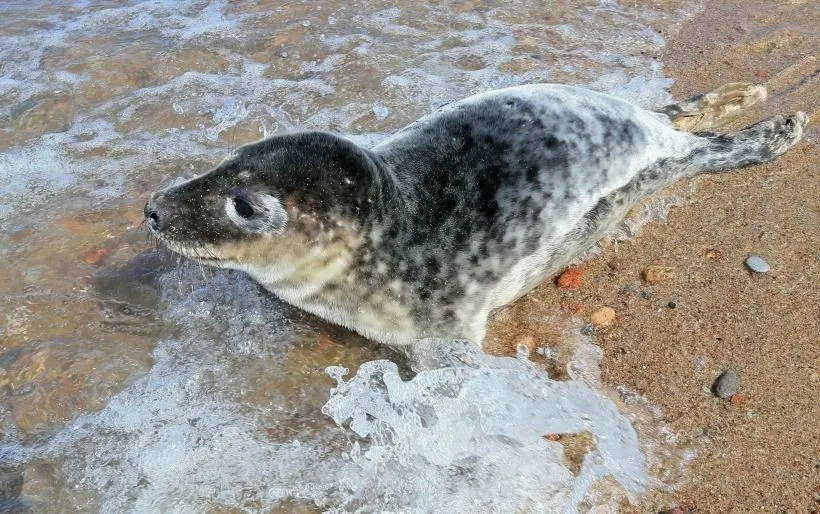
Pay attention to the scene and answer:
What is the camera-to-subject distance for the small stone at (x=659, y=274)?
343cm

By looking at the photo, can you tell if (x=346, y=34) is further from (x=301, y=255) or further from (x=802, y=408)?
(x=802, y=408)

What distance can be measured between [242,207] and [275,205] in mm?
136

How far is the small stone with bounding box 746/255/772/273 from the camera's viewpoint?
3.36m

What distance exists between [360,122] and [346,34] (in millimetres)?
1449

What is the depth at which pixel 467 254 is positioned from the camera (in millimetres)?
3033

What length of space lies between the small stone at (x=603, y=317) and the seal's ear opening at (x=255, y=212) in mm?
1460

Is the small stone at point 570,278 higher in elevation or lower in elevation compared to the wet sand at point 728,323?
lower

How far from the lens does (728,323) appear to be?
313cm

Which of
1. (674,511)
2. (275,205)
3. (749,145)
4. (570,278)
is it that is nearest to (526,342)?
(570,278)

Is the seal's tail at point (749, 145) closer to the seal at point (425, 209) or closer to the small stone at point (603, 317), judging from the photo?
the seal at point (425, 209)

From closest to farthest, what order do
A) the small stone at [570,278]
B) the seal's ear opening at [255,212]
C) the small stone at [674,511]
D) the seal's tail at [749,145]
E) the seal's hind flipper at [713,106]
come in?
the small stone at [674,511] → the seal's ear opening at [255,212] → the small stone at [570,278] → the seal's tail at [749,145] → the seal's hind flipper at [713,106]

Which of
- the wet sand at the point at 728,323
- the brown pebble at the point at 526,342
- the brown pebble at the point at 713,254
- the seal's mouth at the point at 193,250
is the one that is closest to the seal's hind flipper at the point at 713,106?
the wet sand at the point at 728,323

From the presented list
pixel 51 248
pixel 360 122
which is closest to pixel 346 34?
pixel 360 122

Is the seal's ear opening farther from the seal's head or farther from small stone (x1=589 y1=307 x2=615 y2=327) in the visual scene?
small stone (x1=589 y1=307 x2=615 y2=327)
